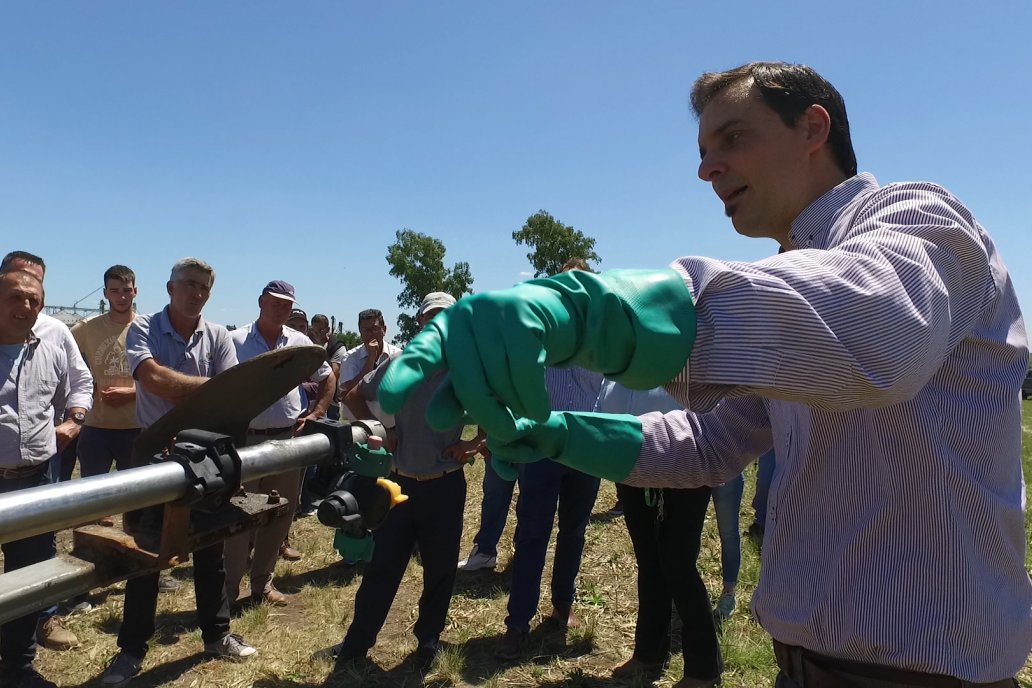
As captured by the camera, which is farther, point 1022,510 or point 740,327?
point 1022,510

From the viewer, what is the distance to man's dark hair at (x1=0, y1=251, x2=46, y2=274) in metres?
4.24

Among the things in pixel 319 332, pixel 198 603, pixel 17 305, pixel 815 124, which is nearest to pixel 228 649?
pixel 198 603

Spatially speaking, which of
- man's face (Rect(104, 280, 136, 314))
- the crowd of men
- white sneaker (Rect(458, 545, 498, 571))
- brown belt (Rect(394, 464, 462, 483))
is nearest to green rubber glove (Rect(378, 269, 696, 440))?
the crowd of men

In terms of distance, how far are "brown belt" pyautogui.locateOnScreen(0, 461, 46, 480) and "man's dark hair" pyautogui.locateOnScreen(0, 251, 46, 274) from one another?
1.28m

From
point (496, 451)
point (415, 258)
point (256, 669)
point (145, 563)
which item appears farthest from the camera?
point (415, 258)

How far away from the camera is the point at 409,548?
4.16 metres

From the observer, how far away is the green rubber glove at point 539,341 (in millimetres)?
859

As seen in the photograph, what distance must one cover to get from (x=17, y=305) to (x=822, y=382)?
445 cm

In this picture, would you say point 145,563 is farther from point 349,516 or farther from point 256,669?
point 256,669

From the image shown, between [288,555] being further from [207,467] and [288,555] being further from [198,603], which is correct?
[207,467]

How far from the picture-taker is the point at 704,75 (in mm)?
1772

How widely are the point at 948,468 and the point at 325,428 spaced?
1.25 m

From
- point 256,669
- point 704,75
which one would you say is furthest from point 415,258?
point 704,75

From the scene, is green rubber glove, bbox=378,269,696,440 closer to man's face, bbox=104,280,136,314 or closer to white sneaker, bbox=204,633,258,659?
white sneaker, bbox=204,633,258,659
